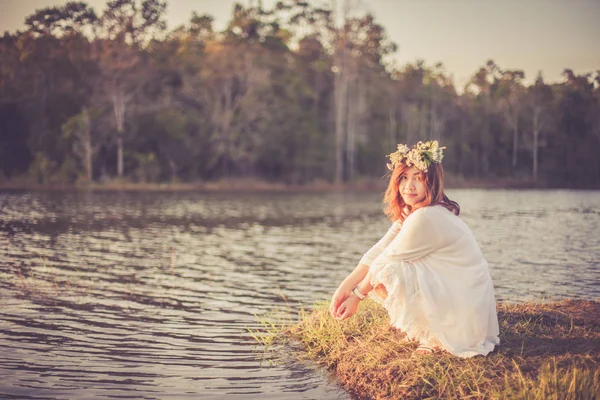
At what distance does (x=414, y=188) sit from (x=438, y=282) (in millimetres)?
741

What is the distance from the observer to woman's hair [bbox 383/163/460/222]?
461 cm

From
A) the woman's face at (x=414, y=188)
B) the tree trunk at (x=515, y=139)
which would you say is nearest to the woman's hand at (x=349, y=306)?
the woman's face at (x=414, y=188)

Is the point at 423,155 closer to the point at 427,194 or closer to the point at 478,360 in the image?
the point at 427,194

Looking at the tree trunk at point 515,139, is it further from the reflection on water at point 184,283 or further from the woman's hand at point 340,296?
the woman's hand at point 340,296

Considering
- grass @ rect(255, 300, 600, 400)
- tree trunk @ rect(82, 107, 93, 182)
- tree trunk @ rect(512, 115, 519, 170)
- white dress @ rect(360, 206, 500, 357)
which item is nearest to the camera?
grass @ rect(255, 300, 600, 400)

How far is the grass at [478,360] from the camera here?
3.92 meters

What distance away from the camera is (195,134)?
41000 mm

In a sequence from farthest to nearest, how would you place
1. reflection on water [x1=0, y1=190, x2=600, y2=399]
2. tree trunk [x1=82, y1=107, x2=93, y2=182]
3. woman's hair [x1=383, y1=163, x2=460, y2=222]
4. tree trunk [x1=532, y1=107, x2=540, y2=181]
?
tree trunk [x1=532, y1=107, x2=540, y2=181]
tree trunk [x1=82, y1=107, x2=93, y2=182]
reflection on water [x1=0, y1=190, x2=600, y2=399]
woman's hair [x1=383, y1=163, x2=460, y2=222]

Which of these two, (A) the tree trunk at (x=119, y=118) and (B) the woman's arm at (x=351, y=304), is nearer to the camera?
(B) the woman's arm at (x=351, y=304)

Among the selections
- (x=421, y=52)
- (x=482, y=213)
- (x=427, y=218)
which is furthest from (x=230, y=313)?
(x=421, y=52)

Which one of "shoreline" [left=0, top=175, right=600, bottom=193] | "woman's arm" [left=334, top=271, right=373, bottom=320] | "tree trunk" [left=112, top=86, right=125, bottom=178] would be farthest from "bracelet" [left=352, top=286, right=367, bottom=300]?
"tree trunk" [left=112, top=86, right=125, bottom=178]

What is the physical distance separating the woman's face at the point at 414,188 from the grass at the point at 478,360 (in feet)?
3.81

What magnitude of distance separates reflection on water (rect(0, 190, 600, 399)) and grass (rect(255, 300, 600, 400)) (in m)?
0.29

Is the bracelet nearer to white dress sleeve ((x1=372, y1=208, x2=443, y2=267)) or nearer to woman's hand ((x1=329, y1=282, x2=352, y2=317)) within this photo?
woman's hand ((x1=329, y1=282, x2=352, y2=317))
